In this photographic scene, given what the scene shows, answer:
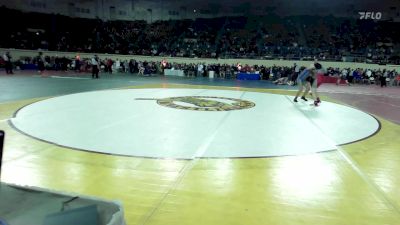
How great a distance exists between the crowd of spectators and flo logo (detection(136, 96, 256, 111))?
56.4 feet

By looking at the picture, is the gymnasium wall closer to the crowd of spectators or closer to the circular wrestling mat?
the crowd of spectators

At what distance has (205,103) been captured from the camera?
1052 centimetres

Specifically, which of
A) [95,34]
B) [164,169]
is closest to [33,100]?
[164,169]

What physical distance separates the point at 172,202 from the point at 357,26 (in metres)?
34.9

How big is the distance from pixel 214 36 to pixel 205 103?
24780 mm

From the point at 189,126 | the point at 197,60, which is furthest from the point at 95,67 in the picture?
the point at 189,126

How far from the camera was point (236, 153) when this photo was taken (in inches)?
206

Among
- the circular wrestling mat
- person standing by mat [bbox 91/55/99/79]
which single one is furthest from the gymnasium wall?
the circular wrestling mat

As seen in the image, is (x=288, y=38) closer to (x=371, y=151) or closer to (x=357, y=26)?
(x=357, y=26)

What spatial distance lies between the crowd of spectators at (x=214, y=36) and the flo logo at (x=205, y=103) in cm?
1720

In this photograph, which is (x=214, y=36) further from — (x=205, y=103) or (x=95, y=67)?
(x=205, y=103)

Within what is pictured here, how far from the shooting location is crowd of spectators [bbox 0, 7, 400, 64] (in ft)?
96.5

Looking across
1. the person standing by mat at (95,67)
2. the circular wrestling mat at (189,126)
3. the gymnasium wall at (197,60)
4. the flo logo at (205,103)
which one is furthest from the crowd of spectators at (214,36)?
→ the circular wrestling mat at (189,126)

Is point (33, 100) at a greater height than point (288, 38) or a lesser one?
lesser
